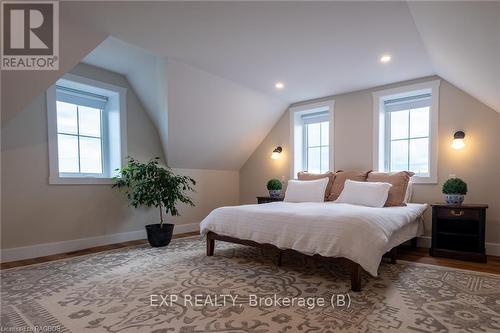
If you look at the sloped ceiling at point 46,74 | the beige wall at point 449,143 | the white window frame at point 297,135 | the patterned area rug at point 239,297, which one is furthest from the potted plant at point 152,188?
the beige wall at point 449,143

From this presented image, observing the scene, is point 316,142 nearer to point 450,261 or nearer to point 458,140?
point 458,140

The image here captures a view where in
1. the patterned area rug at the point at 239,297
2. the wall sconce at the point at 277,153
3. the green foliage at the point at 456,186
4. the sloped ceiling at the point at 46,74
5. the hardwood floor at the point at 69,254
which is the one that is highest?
the sloped ceiling at the point at 46,74

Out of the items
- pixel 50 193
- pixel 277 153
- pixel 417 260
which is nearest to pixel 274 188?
pixel 277 153

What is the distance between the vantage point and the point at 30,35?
2.53 metres

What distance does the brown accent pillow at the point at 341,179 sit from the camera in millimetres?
4129

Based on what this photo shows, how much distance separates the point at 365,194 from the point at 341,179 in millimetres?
706

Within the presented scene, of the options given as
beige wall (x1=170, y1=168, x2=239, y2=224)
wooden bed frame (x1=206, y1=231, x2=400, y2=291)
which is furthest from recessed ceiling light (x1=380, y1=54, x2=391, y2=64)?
beige wall (x1=170, y1=168, x2=239, y2=224)

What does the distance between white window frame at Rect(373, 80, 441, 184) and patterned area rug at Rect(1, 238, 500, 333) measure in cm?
156

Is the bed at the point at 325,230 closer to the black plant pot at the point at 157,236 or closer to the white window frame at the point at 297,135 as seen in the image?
the black plant pot at the point at 157,236

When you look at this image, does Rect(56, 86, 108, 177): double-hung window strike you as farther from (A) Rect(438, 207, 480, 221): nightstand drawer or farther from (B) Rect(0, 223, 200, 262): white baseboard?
(A) Rect(438, 207, 480, 221): nightstand drawer

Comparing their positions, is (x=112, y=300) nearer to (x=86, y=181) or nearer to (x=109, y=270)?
(x=109, y=270)

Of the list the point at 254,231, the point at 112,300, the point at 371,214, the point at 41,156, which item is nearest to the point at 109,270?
the point at 112,300

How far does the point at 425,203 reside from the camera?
392cm

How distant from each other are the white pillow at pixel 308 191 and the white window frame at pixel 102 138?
2659mm
